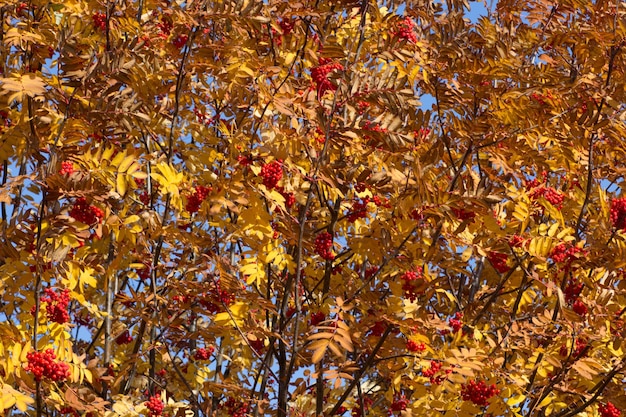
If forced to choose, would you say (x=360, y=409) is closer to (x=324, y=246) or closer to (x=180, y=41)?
(x=324, y=246)

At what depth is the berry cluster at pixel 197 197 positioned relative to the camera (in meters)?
4.71

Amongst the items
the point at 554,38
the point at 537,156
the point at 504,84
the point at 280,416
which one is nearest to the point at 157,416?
the point at 280,416

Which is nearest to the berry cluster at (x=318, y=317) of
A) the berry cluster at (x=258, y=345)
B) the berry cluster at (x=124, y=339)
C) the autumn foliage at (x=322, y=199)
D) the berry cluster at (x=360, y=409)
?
the autumn foliage at (x=322, y=199)

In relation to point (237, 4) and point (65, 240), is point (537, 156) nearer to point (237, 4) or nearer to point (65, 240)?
point (237, 4)

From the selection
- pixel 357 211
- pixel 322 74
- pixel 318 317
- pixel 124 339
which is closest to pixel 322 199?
pixel 357 211

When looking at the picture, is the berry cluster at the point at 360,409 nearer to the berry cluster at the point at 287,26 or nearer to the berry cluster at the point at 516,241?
the berry cluster at the point at 516,241

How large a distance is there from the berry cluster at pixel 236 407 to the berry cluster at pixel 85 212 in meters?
1.82

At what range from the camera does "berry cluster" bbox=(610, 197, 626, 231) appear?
15.5 feet

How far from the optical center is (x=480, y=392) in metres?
4.47

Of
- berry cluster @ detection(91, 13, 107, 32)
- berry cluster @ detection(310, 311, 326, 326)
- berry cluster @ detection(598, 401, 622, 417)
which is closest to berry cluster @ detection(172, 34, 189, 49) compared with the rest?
berry cluster @ detection(91, 13, 107, 32)

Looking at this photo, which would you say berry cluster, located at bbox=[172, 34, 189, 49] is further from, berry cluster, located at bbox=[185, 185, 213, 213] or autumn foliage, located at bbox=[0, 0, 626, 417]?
berry cluster, located at bbox=[185, 185, 213, 213]

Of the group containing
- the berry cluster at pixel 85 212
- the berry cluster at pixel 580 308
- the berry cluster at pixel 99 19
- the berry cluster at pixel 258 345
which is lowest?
the berry cluster at pixel 580 308

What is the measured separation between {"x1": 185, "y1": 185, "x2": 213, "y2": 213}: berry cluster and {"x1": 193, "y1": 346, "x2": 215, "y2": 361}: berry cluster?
83.2 inches

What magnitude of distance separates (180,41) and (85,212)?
84.7 inches
